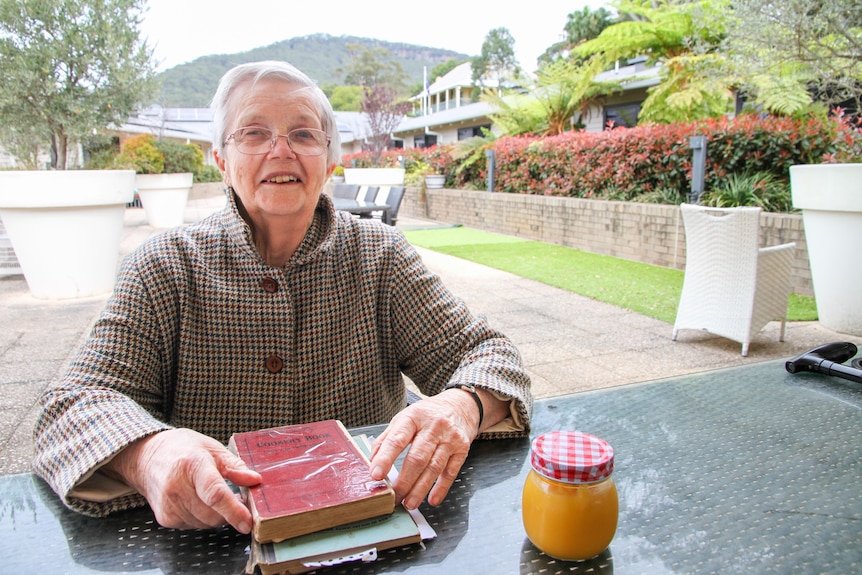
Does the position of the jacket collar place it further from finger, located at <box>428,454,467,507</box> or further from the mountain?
the mountain

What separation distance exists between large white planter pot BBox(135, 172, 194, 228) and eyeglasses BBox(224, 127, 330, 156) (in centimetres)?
898

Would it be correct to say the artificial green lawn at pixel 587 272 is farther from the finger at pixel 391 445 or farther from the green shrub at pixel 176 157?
the green shrub at pixel 176 157

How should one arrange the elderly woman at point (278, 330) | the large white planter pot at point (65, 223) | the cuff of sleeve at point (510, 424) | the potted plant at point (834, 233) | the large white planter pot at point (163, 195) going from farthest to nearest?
the large white planter pot at point (163, 195), the large white planter pot at point (65, 223), the potted plant at point (834, 233), the cuff of sleeve at point (510, 424), the elderly woman at point (278, 330)

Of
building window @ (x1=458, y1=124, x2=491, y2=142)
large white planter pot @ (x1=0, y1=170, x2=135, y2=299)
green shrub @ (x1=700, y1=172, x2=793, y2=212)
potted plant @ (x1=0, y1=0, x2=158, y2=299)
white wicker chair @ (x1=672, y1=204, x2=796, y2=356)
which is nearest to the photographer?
white wicker chair @ (x1=672, y1=204, x2=796, y2=356)

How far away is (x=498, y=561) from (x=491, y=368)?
0.49 metres

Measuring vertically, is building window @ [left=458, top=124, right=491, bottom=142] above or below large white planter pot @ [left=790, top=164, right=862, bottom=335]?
above

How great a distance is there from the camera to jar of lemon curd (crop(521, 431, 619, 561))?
0.70 meters

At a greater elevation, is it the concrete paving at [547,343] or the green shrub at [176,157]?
the green shrub at [176,157]

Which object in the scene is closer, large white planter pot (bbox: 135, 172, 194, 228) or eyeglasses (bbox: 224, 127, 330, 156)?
eyeglasses (bbox: 224, 127, 330, 156)

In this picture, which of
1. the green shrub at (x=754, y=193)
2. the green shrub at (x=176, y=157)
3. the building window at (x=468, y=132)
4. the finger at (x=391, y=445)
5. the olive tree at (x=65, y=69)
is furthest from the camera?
the building window at (x=468, y=132)

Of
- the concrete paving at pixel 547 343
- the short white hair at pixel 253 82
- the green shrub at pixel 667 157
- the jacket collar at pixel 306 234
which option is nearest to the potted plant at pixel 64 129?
the concrete paving at pixel 547 343

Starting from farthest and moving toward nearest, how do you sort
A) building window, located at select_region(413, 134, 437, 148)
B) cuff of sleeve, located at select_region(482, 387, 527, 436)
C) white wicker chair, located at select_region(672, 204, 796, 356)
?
1. building window, located at select_region(413, 134, 437, 148)
2. white wicker chair, located at select_region(672, 204, 796, 356)
3. cuff of sleeve, located at select_region(482, 387, 527, 436)

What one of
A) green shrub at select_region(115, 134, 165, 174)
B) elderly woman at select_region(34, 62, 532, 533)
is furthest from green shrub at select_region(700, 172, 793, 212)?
green shrub at select_region(115, 134, 165, 174)

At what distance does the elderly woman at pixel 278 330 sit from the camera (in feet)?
3.28
